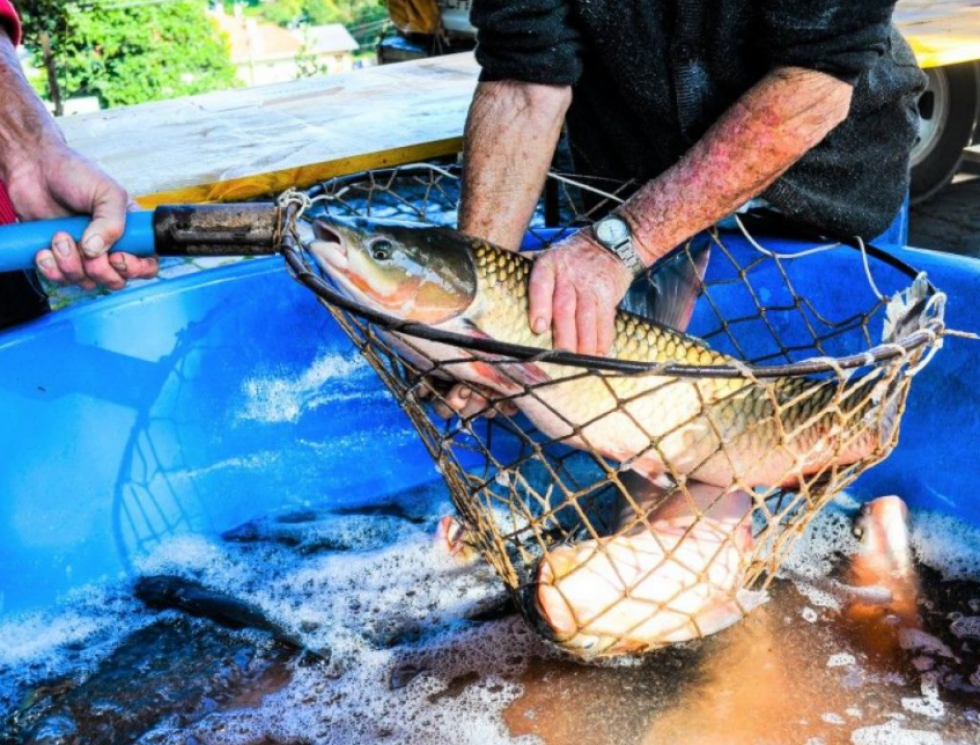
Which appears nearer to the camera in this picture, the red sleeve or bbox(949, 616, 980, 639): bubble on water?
bbox(949, 616, 980, 639): bubble on water

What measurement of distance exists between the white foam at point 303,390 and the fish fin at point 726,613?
118 centimetres

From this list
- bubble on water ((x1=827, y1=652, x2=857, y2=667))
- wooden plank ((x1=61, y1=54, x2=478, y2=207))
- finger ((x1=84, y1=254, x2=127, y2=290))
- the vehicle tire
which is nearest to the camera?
finger ((x1=84, y1=254, x2=127, y2=290))

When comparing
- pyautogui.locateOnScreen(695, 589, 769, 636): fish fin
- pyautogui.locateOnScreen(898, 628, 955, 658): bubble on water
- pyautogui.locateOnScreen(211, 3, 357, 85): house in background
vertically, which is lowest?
pyautogui.locateOnScreen(211, 3, 357, 85): house in background

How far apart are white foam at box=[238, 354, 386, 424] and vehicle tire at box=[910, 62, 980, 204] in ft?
11.9

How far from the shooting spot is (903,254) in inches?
93.2

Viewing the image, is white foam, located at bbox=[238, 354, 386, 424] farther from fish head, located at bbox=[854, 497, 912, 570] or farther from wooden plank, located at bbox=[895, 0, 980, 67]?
wooden plank, located at bbox=[895, 0, 980, 67]

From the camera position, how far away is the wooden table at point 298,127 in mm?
3291

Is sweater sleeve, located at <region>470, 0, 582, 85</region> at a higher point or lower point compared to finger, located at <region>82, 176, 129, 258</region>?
higher

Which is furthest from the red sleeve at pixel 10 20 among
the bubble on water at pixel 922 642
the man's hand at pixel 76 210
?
the bubble on water at pixel 922 642

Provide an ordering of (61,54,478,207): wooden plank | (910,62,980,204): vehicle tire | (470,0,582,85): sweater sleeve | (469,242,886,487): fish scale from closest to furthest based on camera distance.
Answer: (469,242,886,487): fish scale → (470,0,582,85): sweater sleeve → (61,54,478,207): wooden plank → (910,62,980,204): vehicle tire

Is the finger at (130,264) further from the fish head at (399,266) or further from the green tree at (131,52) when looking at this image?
the green tree at (131,52)

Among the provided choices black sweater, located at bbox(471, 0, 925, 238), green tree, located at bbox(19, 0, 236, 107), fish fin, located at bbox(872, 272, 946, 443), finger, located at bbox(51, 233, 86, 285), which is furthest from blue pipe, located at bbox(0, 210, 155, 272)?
green tree, located at bbox(19, 0, 236, 107)

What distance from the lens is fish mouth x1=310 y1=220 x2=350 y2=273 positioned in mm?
1688

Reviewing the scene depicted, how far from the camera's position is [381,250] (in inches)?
67.0
